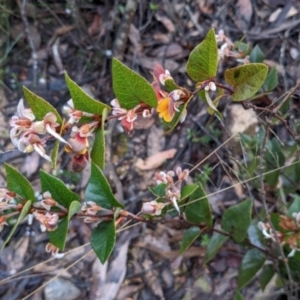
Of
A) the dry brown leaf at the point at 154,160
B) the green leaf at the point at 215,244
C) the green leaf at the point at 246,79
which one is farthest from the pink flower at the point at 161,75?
the dry brown leaf at the point at 154,160

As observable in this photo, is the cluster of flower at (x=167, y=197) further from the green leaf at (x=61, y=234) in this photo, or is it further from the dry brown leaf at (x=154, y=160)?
the dry brown leaf at (x=154, y=160)

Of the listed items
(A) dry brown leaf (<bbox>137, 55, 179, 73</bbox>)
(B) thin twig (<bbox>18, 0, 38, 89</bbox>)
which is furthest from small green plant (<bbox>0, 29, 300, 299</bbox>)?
(B) thin twig (<bbox>18, 0, 38, 89</bbox>)

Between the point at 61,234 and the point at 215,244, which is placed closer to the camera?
the point at 61,234

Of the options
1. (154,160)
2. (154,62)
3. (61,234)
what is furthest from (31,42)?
(61,234)

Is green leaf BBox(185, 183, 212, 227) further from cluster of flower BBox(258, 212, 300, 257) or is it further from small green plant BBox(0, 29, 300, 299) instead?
cluster of flower BBox(258, 212, 300, 257)

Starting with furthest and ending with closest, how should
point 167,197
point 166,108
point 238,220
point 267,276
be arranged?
point 267,276
point 238,220
point 167,197
point 166,108

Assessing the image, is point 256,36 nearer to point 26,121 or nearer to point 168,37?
point 168,37

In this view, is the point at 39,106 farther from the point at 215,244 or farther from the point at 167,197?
the point at 215,244
